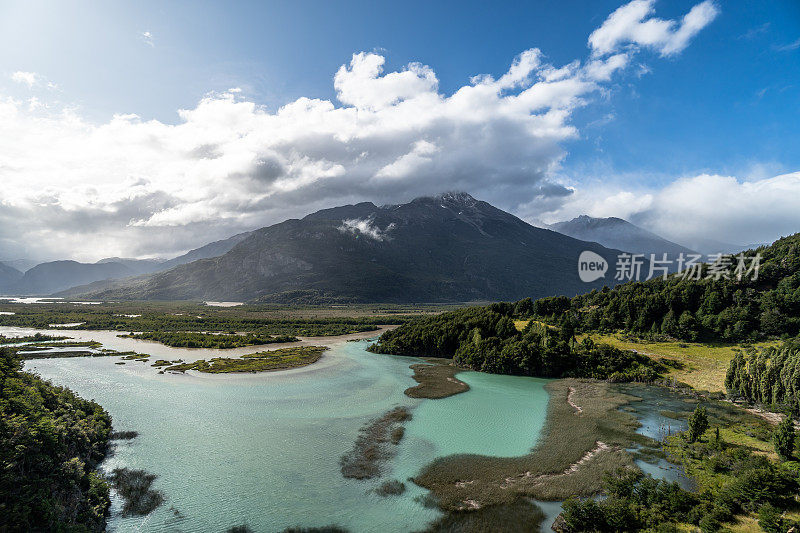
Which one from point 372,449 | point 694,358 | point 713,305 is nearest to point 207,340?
point 372,449

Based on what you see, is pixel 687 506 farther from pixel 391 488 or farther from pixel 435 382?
pixel 435 382

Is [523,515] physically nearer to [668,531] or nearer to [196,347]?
[668,531]

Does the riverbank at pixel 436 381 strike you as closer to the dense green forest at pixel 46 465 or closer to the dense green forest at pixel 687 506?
the dense green forest at pixel 687 506

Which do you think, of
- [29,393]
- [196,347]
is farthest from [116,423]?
[196,347]

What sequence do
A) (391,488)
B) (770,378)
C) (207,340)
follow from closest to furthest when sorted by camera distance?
(391,488)
(770,378)
(207,340)

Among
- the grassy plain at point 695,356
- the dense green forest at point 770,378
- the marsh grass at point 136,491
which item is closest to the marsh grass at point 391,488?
the marsh grass at point 136,491
